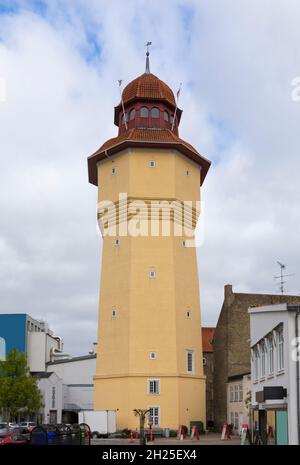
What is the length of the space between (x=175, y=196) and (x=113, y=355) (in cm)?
1279

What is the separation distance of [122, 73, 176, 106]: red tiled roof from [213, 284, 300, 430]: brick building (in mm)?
16926

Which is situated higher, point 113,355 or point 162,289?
point 162,289

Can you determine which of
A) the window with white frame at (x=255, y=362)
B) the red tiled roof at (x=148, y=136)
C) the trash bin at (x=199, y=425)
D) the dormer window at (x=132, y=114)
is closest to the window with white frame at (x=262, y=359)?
the window with white frame at (x=255, y=362)

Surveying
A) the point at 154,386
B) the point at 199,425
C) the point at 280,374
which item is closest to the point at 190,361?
the point at 154,386

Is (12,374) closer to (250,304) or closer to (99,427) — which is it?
(99,427)

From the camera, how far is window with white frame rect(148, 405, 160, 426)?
158 ft

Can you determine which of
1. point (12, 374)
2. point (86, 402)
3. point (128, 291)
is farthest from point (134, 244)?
point (86, 402)

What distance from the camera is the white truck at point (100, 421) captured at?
46.1m

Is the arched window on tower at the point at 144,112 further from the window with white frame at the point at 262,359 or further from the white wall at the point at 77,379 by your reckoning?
the white wall at the point at 77,379

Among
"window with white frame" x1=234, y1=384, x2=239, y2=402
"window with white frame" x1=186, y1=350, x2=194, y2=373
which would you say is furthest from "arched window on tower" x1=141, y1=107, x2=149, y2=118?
"window with white frame" x1=234, y1=384, x2=239, y2=402

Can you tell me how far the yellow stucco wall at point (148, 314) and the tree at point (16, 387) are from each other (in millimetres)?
9545

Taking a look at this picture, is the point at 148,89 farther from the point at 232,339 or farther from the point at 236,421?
the point at 236,421

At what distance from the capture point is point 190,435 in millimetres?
47656

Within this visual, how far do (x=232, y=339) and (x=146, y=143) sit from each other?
57.3 ft
